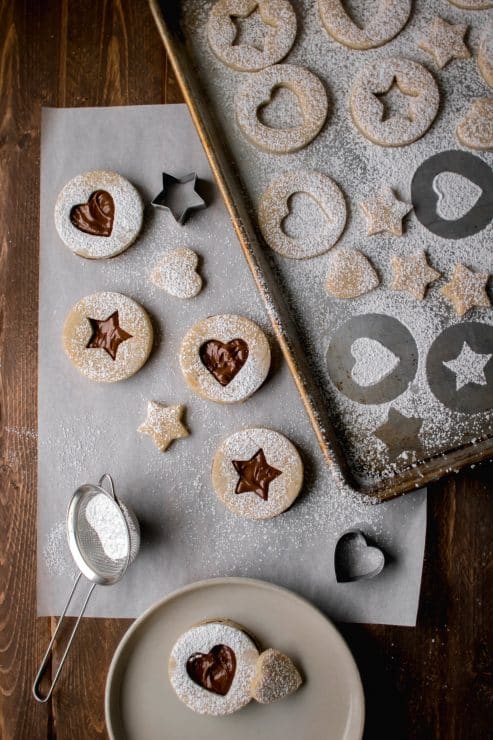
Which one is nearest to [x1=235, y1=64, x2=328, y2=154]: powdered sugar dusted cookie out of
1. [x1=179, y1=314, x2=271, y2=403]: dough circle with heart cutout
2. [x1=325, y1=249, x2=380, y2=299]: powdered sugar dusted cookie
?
[x1=325, y1=249, x2=380, y2=299]: powdered sugar dusted cookie

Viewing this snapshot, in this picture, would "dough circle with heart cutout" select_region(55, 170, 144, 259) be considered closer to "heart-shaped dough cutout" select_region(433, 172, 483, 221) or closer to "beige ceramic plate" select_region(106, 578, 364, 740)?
"heart-shaped dough cutout" select_region(433, 172, 483, 221)

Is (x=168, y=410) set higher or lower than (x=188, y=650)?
higher

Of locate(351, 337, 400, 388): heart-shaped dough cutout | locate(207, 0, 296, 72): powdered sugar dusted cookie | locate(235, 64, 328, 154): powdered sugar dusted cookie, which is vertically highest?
locate(207, 0, 296, 72): powdered sugar dusted cookie

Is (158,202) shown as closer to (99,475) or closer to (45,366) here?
(45,366)

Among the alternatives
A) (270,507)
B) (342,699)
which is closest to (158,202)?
(270,507)

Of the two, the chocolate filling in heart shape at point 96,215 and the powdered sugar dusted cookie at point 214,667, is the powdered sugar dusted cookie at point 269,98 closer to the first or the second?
the chocolate filling in heart shape at point 96,215

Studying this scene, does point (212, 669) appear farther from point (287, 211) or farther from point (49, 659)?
point (287, 211)

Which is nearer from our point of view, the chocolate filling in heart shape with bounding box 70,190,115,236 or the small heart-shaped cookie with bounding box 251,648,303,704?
the small heart-shaped cookie with bounding box 251,648,303,704
